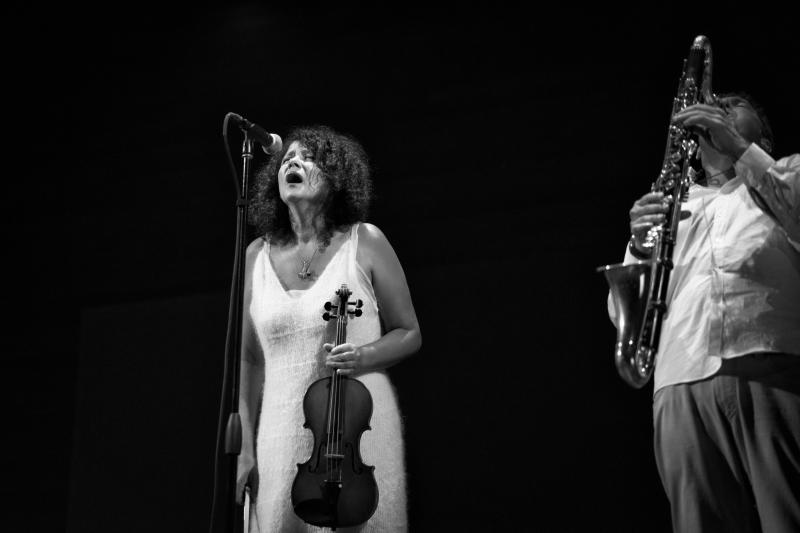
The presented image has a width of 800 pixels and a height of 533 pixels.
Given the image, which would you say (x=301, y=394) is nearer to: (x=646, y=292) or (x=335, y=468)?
Result: (x=335, y=468)

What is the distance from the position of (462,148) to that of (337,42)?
29.6 inches

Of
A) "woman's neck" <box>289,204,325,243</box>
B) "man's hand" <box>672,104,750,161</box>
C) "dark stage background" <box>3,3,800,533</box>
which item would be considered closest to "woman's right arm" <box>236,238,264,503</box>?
"woman's neck" <box>289,204,325,243</box>

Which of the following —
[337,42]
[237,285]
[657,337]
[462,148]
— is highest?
[337,42]

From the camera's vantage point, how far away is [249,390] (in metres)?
2.50

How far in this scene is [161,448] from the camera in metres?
3.62

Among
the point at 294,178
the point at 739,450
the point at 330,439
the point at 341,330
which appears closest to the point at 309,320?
the point at 341,330

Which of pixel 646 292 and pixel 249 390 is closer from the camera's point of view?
pixel 646 292

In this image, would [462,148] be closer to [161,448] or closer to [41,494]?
[161,448]

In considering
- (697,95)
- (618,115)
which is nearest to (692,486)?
(697,95)

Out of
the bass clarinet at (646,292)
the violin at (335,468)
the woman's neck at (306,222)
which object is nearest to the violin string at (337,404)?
the violin at (335,468)

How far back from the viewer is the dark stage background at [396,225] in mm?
3121

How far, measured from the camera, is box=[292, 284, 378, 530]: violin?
2.13m

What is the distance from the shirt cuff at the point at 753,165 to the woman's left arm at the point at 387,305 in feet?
3.06

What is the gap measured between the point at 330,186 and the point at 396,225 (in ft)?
2.76
